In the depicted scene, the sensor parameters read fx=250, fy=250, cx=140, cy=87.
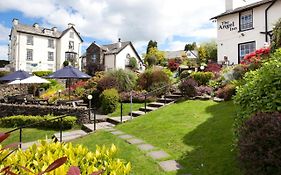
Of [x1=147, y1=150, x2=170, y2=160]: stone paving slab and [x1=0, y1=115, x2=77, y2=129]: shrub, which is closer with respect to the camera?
[x1=147, y1=150, x2=170, y2=160]: stone paving slab

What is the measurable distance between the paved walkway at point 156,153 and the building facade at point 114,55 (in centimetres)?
3480

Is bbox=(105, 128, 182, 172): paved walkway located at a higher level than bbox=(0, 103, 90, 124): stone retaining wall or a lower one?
lower

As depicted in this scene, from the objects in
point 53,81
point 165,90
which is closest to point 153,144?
point 165,90

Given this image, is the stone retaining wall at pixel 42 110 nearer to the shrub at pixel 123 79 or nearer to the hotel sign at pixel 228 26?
the shrub at pixel 123 79

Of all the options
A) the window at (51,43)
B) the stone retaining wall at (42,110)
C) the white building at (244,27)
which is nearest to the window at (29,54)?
the window at (51,43)

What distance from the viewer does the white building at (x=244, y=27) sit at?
21.3 meters

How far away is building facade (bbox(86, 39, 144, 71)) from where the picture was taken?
43531mm

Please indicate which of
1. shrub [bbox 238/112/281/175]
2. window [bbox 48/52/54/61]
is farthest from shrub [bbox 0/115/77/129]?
window [bbox 48/52/54/61]

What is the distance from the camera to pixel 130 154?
705cm

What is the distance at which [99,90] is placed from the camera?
1755cm

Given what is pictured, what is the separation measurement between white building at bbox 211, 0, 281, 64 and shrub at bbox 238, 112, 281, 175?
60.8ft

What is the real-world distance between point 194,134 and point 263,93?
3.73m

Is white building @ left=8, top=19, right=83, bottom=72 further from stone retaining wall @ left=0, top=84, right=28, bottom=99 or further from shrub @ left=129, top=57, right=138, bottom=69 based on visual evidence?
stone retaining wall @ left=0, top=84, right=28, bottom=99

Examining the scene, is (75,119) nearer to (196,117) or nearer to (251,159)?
(196,117)
